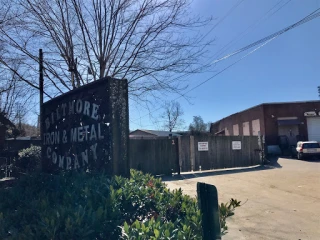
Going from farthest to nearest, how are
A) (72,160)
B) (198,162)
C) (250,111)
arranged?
(250,111)
(198,162)
(72,160)

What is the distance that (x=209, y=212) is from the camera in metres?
1.70

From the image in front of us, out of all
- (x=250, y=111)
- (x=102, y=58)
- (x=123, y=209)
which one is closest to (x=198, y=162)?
(x=102, y=58)

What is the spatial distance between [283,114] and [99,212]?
31026mm

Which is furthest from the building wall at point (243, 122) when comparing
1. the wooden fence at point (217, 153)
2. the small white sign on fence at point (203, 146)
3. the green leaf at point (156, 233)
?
the green leaf at point (156, 233)

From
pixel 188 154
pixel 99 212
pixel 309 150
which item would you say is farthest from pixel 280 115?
pixel 99 212

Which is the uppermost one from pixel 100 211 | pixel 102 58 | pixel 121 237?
pixel 102 58

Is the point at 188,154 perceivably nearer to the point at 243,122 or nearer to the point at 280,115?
the point at 280,115

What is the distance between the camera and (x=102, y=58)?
8836mm

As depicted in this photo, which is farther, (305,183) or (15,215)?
(305,183)

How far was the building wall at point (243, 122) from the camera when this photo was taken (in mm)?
31994

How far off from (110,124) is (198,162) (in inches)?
522

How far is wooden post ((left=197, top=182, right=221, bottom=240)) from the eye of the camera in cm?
167

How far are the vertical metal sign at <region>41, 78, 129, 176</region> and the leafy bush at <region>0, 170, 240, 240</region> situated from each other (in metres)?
0.49

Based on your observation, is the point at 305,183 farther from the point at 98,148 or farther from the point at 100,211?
the point at 100,211
